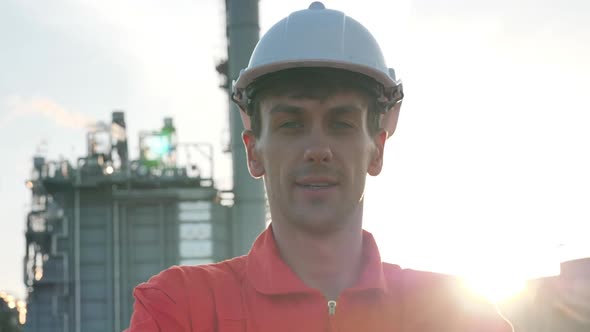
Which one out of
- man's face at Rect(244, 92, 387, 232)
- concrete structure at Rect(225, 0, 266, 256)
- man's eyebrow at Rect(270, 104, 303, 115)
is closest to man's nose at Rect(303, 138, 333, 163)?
man's face at Rect(244, 92, 387, 232)

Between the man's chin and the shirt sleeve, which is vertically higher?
the man's chin

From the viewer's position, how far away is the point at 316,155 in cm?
258

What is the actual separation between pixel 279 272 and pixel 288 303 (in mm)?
110

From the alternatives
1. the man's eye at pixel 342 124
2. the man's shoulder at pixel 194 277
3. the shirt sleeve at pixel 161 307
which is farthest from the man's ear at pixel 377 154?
the shirt sleeve at pixel 161 307

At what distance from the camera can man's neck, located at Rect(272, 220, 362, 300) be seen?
2.78 metres

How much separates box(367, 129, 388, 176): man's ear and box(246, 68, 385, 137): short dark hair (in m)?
0.03

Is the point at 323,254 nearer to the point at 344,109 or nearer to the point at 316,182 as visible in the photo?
the point at 316,182

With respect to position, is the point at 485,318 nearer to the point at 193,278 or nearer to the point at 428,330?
the point at 428,330

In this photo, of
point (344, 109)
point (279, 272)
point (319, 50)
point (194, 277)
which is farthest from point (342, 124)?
point (194, 277)

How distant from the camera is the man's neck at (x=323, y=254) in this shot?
278 centimetres

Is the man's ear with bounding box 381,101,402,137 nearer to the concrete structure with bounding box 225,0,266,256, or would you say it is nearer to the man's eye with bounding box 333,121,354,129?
the man's eye with bounding box 333,121,354,129

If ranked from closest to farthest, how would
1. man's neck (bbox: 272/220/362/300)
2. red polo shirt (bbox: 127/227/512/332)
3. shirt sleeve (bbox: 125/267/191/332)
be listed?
shirt sleeve (bbox: 125/267/191/332) < red polo shirt (bbox: 127/227/512/332) < man's neck (bbox: 272/220/362/300)

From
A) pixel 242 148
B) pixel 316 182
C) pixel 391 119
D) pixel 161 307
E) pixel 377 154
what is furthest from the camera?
pixel 242 148

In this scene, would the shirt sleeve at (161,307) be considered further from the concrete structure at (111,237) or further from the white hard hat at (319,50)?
the concrete structure at (111,237)
